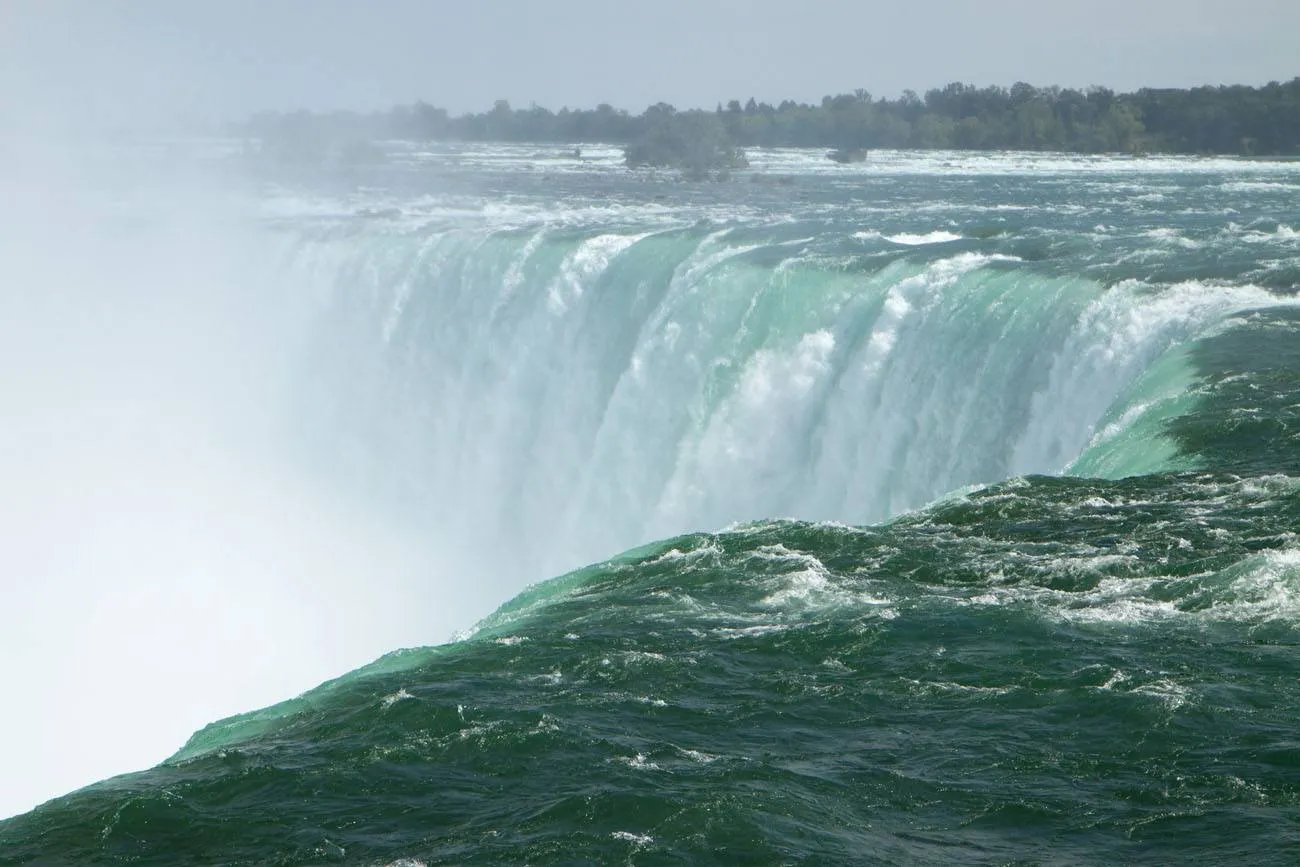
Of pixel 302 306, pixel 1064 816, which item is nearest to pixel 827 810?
pixel 1064 816

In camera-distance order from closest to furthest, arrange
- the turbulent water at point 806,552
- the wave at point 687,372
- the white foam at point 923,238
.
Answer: the turbulent water at point 806,552 < the wave at point 687,372 < the white foam at point 923,238

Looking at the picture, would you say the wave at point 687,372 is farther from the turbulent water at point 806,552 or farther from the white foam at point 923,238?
the white foam at point 923,238

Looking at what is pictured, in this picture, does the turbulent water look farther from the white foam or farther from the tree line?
the tree line

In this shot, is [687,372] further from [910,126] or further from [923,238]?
[910,126]

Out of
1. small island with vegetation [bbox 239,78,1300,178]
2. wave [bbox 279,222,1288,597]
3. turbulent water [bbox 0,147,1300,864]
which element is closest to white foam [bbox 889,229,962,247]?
turbulent water [bbox 0,147,1300,864]

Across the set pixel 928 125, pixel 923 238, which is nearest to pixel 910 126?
pixel 928 125

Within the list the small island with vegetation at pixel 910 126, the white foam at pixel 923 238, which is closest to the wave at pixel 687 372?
the white foam at pixel 923 238
